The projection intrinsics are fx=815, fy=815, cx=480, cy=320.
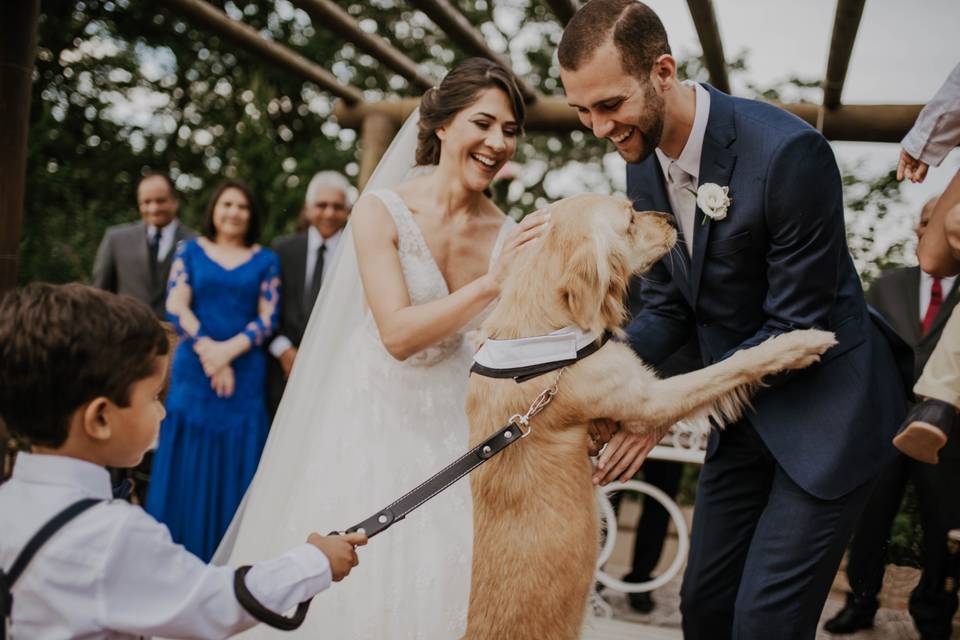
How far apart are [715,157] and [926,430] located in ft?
3.05

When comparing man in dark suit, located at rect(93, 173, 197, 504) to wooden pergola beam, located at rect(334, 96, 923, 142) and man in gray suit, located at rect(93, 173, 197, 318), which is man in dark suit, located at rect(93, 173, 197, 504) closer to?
man in gray suit, located at rect(93, 173, 197, 318)

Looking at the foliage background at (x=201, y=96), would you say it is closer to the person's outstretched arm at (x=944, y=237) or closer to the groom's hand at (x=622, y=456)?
the person's outstretched arm at (x=944, y=237)

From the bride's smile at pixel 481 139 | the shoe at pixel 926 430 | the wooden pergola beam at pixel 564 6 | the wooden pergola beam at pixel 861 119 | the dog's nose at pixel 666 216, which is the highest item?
the wooden pergola beam at pixel 564 6

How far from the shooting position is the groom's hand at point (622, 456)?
2.45 metres

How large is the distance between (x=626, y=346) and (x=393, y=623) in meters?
1.26

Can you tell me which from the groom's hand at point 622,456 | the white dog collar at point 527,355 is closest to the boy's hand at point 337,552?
the white dog collar at point 527,355

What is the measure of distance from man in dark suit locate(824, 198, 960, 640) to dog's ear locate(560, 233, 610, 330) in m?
2.29

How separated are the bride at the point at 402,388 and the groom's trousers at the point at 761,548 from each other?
87 cm

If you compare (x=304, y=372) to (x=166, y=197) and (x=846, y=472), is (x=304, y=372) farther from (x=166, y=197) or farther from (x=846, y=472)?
(x=166, y=197)

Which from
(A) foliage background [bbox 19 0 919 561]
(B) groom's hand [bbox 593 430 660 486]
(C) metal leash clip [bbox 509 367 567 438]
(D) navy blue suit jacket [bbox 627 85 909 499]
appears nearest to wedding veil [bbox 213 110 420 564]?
Result: (C) metal leash clip [bbox 509 367 567 438]

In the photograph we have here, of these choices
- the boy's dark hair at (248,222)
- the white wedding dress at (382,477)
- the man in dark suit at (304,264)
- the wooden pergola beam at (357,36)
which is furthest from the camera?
the man in dark suit at (304,264)

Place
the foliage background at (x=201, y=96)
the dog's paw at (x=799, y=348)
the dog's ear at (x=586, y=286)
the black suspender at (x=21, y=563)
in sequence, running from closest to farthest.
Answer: the black suspender at (x=21, y=563)
the dog's paw at (x=799, y=348)
the dog's ear at (x=586, y=286)
the foliage background at (x=201, y=96)

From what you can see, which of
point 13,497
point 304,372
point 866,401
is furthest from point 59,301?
point 866,401

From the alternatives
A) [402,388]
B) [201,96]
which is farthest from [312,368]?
[201,96]
